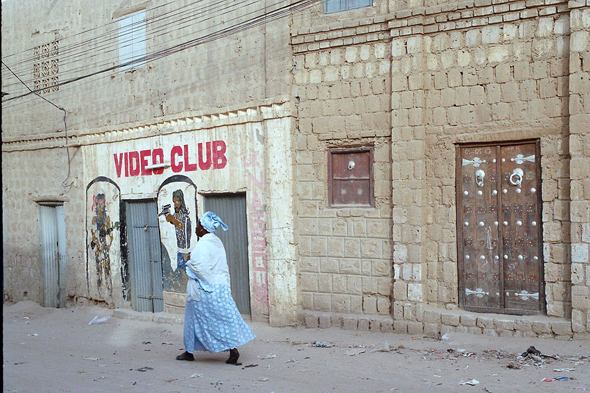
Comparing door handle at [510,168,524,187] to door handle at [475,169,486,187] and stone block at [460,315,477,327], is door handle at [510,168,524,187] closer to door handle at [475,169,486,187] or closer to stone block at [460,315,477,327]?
door handle at [475,169,486,187]

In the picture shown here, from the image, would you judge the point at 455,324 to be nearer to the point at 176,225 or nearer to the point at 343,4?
the point at 343,4

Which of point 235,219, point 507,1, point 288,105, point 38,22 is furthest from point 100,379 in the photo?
point 38,22

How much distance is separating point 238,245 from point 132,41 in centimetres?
439

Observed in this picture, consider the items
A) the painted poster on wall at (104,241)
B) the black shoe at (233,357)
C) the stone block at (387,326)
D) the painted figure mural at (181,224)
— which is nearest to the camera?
the black shoe at (233,357)

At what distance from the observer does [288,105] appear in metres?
8.09

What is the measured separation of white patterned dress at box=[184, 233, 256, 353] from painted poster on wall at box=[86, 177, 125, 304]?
493cm

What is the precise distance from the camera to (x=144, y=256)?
10367mm

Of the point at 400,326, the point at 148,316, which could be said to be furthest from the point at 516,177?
the point at 148,316

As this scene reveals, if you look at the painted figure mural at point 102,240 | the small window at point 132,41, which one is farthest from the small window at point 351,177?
the painted figure mural at point 102,240

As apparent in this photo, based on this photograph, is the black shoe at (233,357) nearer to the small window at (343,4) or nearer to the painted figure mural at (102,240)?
the small window at (343,4)

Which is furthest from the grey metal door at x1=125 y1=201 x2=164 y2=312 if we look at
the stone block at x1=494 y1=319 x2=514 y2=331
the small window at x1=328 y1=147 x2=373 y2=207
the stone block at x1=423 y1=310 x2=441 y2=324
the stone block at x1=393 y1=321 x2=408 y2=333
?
the stone block at x1=494 y1=319 x2=514 y2=331

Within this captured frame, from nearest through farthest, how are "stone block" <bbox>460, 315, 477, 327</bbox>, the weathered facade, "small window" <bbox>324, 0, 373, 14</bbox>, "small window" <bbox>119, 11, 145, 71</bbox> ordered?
the weathered facade < "stone block" <bbox>460, 315, 477, 327</bbox> < "small window" <bbox>324, 0, 373, 14</bbox> < "small window" <bbox>119, 11, 145, 71</bbox>

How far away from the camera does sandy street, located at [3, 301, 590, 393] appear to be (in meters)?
5.23

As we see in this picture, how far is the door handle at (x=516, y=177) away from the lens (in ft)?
A: 22.1
